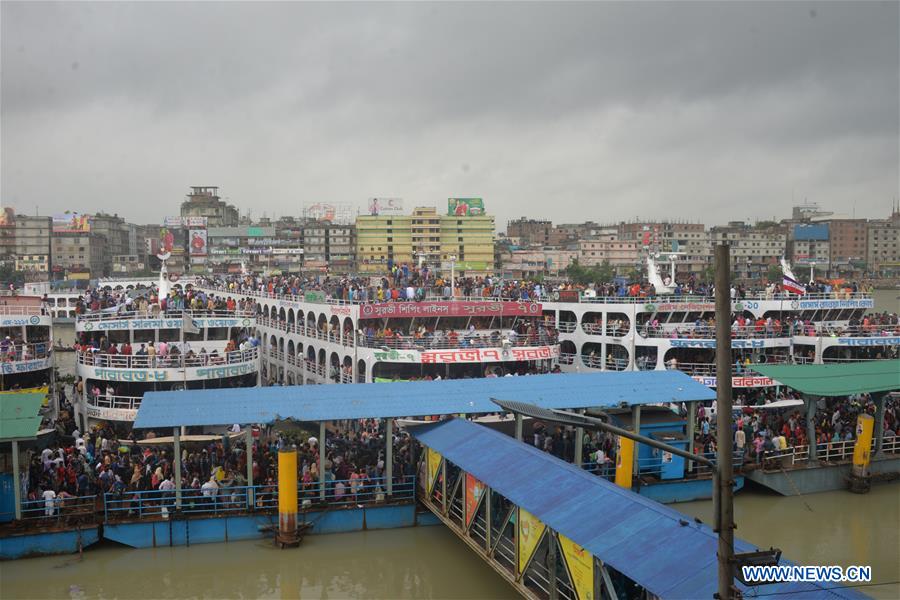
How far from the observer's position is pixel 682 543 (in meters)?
9.14

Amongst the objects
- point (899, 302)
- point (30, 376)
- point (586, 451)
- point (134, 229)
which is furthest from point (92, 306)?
point (134, 229)

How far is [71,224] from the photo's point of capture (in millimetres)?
119000

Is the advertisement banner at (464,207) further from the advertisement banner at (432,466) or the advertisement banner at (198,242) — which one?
the advertisement banner at (432,466)

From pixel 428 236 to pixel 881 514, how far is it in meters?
95.4

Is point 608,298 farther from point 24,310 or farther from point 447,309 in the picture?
point 24,310

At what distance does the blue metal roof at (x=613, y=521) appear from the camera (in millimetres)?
8391

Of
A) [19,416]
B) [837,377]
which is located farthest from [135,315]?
[837,377]

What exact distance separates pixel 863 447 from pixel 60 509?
18.5 m

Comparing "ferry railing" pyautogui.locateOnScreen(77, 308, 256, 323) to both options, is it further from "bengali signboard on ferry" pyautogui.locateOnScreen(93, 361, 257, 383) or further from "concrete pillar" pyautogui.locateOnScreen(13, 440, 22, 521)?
"concrete pillar" pyautogui.locateOnScreen(13, 440, 22, 521)

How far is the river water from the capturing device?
13805 millimetres

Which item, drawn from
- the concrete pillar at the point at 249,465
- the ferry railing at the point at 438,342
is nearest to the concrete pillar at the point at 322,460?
the concrete pillar at the point at 249,465

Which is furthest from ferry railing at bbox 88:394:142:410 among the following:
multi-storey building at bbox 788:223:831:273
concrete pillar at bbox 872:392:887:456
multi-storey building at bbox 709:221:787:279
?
multi-storey building at bbox 788:223:831:273

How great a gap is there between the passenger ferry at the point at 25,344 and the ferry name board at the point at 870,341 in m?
26.9

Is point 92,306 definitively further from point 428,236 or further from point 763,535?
point 428,236
